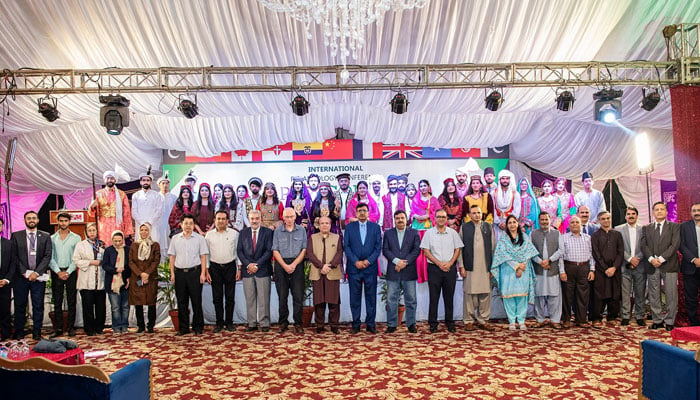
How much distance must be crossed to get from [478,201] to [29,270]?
552cm

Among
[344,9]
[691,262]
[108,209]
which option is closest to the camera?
[344,9]

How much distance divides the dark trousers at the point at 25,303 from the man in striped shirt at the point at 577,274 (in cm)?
594

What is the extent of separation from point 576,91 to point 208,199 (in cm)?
553

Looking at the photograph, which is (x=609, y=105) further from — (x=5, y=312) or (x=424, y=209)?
(x=5, y=312)

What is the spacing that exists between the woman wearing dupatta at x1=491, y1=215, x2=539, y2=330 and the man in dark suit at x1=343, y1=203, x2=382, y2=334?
4.46ft

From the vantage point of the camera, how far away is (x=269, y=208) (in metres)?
7.22

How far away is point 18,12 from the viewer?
5.27 meters

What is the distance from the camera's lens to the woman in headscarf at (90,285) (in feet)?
19.6

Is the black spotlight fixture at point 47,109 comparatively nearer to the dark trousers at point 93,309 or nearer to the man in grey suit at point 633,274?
the dark trousers at point 93,309

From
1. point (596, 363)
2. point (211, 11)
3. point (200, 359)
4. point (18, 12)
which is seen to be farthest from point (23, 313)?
point (596, 363)

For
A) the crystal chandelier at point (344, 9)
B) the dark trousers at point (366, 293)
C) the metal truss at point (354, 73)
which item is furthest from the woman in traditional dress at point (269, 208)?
the crystal chandelier at point (344, 9)

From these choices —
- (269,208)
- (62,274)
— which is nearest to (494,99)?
(269,208)

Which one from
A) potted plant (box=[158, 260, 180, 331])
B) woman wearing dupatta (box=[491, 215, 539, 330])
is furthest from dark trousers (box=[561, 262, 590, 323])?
potted plant (box=[158, 260, 180, 331])

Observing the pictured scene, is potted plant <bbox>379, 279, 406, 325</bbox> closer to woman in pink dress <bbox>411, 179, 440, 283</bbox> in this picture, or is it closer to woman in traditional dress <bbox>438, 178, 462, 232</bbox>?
woman in pink dress <bbox>411, 179, 440, 283</bbox>
